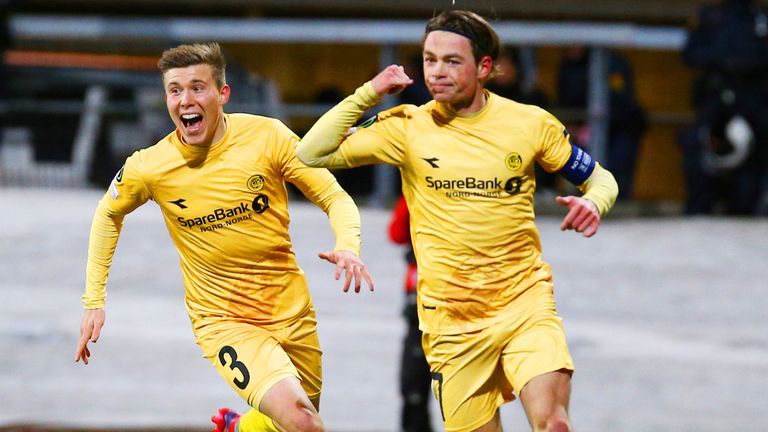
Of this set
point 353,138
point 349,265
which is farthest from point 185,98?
point 349,265

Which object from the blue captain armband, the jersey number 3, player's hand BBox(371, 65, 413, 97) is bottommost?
the jersey number 3

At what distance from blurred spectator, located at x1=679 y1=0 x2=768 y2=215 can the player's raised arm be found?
896cm

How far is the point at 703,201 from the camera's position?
53.4 feet

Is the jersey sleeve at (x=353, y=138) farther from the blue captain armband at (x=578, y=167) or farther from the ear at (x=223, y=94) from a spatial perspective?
the blue captain armband at (x=578, y=167)

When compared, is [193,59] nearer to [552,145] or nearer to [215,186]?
[215,186]

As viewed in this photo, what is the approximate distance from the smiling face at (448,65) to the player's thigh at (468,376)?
3.63 ft

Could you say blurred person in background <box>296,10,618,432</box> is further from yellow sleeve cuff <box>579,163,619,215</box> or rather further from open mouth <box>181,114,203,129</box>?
open mouth <box>181,114,203,129</box>

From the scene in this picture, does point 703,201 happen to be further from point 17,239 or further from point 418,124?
point 418,124

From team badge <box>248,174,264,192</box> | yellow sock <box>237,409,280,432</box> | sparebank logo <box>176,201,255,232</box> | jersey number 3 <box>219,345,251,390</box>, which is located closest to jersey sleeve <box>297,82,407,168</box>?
team badge <box>248,174,264,192</box>

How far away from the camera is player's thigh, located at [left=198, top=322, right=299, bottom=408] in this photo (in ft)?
24.0

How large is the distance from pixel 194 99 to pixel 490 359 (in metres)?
1.80

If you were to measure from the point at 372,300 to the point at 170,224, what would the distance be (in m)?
7.27

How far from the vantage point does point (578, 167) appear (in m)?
7.18

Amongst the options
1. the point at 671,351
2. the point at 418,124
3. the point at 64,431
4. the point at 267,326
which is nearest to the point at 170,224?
the point at 267,326
